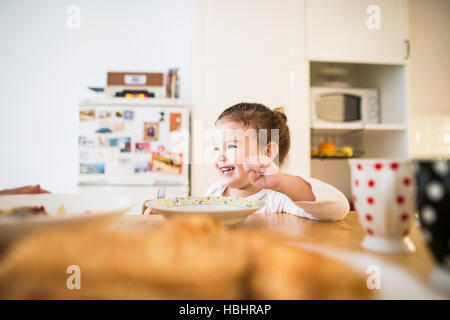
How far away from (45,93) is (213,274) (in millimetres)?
2634

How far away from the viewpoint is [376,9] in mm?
1946

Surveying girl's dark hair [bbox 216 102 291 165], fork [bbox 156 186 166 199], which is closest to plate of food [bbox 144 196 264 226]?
girl's dark hair [bbox 216 102 291 165]

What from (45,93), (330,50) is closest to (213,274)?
(330,50)

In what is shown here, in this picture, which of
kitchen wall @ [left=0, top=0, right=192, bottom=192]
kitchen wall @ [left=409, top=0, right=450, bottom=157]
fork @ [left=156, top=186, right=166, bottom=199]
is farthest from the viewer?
kitchen wall @ [left=0, top=0, right=192, bottom=192]

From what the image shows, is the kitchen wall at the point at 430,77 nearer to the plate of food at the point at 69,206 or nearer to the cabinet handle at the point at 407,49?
the cabinet handle at the point at 407,49

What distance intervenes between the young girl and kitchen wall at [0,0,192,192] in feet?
4.14

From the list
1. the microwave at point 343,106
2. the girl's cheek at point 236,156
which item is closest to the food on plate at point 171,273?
the girl's cheek at point 236,156

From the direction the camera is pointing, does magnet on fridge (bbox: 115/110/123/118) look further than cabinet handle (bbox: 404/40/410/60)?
No

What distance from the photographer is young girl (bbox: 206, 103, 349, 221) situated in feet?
1.89

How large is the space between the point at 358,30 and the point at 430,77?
732mm

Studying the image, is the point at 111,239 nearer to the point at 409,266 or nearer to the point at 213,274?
the point at 213,274

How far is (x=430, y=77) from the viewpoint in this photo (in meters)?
2.16

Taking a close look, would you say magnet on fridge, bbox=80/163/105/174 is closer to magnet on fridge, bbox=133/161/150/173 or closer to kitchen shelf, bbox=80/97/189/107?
magnet on fridge, bbox=133/161/150/173

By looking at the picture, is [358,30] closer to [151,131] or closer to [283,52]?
[283,52]
